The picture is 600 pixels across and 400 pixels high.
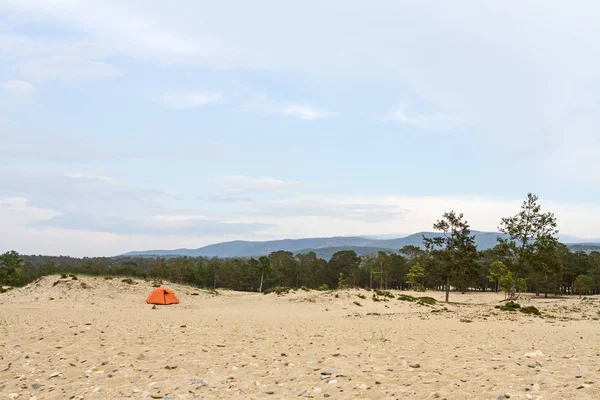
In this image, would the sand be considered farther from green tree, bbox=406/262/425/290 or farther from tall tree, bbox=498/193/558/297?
green tree, bbox=406/262/425/290

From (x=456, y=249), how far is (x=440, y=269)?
2856 millimetres

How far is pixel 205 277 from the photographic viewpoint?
3792 inches

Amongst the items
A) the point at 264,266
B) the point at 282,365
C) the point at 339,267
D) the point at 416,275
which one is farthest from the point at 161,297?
the point at 339,267

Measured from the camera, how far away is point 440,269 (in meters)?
44.5

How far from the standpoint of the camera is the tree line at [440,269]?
42625 millimetres

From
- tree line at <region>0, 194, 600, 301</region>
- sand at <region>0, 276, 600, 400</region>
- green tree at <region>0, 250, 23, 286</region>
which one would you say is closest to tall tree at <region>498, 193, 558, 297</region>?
tree line at <region>0, 194, 600, 301</region>

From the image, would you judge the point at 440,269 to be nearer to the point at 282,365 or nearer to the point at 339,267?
the point at 282,365

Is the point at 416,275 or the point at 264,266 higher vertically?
the point at 264,266

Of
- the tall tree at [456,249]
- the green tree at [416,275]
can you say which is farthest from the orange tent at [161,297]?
the green tree at [416,275]

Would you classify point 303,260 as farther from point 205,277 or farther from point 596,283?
point 596,283

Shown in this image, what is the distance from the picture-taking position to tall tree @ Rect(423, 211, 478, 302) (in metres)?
43.6

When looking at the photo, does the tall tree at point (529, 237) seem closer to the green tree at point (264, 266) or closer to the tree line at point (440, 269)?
the tree line at point (440, 269)

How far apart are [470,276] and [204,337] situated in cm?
3750

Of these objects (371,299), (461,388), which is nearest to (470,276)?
(371,299)
